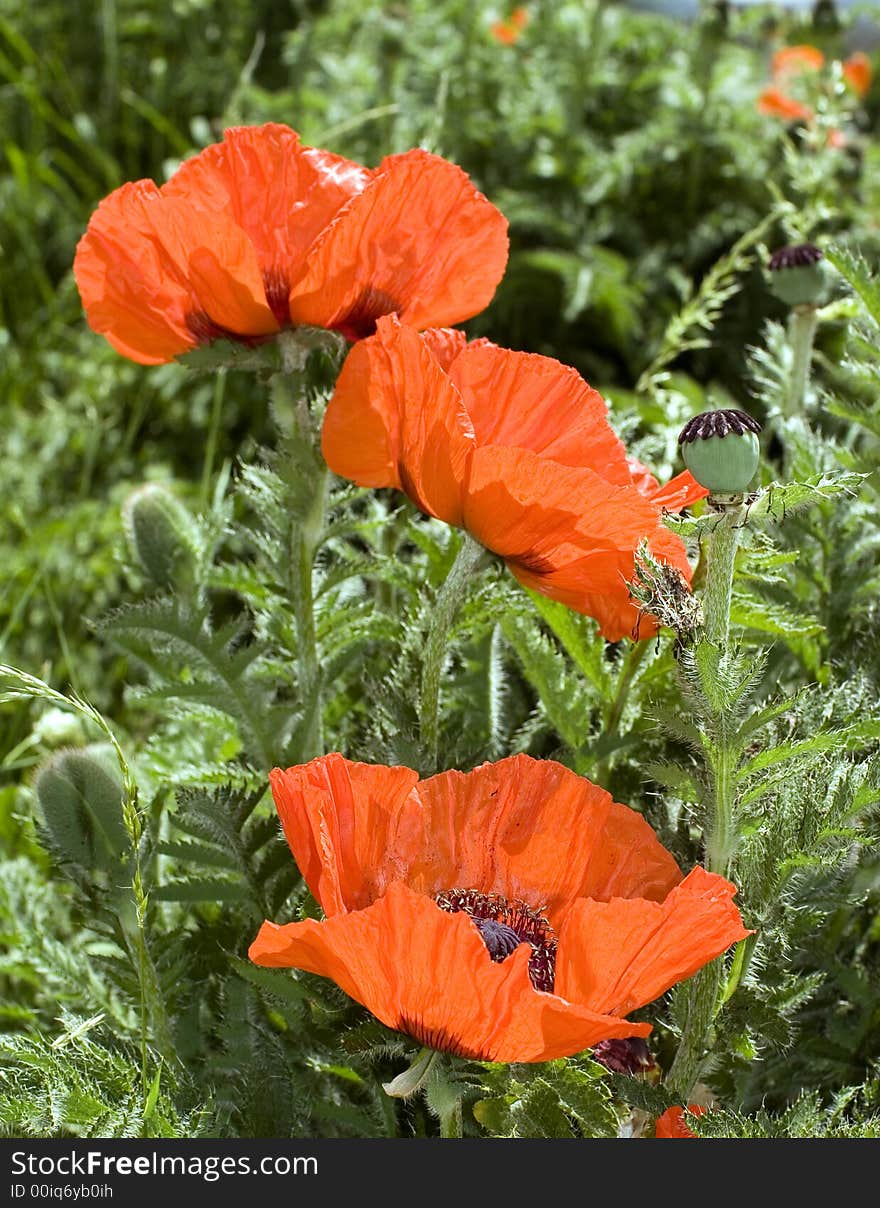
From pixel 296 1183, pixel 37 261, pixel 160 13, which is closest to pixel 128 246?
pixel 296 1183

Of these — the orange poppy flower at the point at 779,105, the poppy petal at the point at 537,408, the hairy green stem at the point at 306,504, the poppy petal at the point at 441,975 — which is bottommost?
the poppy petal at the point at 441,975

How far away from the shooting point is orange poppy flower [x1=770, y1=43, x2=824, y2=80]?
350 cm

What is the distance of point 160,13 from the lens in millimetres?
4117

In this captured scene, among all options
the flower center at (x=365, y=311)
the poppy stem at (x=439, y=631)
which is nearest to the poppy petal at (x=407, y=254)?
the flower center at (x=365, y=311)

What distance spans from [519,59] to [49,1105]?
3.25 metres

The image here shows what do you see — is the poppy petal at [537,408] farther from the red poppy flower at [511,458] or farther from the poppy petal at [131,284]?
the poppy petal at [131,284]

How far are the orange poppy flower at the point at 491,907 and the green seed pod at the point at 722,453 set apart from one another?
224 mm

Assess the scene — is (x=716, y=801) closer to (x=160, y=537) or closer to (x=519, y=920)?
(x=519, y=920)

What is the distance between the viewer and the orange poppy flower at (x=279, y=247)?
1.15 metres

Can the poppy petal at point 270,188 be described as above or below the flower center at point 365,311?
above

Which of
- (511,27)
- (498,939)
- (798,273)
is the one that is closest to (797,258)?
(798,273)

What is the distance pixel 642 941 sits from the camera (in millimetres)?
868

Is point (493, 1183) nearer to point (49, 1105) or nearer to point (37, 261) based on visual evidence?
point (49, 1105)

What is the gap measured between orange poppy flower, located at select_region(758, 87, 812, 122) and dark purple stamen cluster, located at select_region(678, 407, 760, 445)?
287 cm
